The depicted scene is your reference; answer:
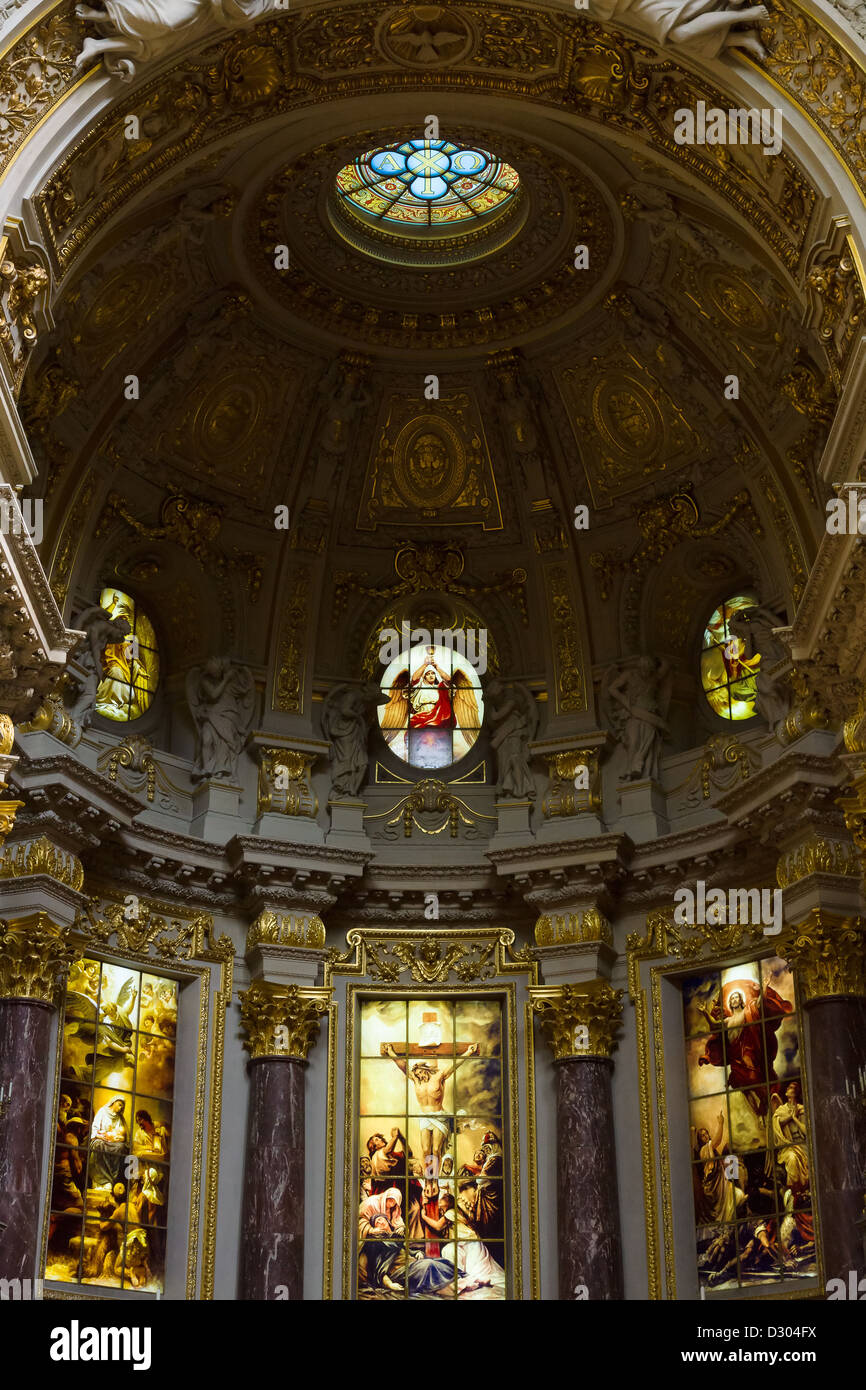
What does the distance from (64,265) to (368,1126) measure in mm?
12014

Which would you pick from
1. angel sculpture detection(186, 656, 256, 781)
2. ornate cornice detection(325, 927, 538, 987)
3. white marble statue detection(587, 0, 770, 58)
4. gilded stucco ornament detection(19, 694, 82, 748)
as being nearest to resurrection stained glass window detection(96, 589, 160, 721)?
angel sculpture detection(186, 656, 256, 781)

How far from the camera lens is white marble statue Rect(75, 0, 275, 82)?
15422 millimetres

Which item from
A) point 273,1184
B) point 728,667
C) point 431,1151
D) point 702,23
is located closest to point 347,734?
point 728,667

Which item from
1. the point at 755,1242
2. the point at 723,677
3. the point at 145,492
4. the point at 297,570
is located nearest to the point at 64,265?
the point at 145,492

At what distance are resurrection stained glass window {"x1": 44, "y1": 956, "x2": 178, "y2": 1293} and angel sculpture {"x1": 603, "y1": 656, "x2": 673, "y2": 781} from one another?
7.39 metres

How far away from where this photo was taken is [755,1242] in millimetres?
19984

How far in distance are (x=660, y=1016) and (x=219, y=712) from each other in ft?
24.8

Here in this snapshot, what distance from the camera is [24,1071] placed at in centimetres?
1880

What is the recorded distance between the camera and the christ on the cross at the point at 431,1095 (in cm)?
2216

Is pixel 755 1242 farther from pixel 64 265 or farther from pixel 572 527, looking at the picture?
pixel 64 265

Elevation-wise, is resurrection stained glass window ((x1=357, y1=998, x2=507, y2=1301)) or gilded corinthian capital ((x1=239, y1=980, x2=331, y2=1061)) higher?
gilded corinthian capital ((x1=239, y1=980, x2=331, y2=1061))

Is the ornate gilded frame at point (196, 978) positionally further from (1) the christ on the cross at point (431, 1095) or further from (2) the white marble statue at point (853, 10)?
(2) the white marble statue at point (853, 10)

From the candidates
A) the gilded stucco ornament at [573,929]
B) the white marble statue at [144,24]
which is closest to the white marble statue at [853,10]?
the white marble statue at [144,24]

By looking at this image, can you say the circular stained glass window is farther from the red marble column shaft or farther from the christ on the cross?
the red marble column shaft
